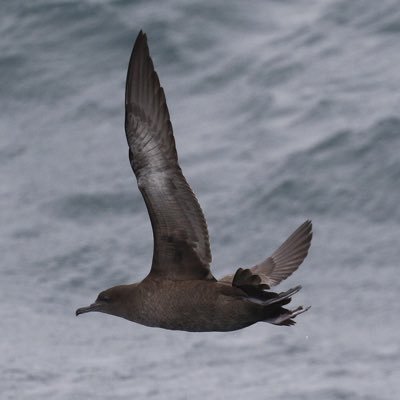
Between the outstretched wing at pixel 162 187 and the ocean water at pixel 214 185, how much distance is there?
4592 millimetres

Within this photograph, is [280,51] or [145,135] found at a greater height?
[280,51]

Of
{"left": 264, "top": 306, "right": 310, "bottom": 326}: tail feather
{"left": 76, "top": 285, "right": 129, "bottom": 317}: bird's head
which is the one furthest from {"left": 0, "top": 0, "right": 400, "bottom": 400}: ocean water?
{"left": 264, "top": 306, "right": 310, "bottom": 326}: tail feather

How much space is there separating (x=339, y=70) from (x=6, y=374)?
564cm

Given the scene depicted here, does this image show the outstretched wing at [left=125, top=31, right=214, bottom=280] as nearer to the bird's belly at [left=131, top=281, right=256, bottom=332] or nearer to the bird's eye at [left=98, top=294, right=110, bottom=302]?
the bird's belly at [left=131, top=281, right=256, bottom=332]

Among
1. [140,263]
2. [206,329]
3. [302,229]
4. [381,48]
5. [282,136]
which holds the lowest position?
[206,329]

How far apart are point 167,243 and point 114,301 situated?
0.63m

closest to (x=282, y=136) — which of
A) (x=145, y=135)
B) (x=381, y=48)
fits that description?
(x=381, y=48)

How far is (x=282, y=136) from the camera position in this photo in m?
16.3

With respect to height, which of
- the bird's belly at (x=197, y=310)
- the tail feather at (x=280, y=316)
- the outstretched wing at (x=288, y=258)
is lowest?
the tail feather at (x=280, y=316)

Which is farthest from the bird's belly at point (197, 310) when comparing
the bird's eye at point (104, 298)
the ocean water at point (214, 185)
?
the ocean water at point (214, 185)

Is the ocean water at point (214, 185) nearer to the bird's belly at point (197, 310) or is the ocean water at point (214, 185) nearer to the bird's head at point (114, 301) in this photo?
the bird's head at point (114, 301)

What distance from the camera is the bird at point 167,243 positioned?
10.0 metres

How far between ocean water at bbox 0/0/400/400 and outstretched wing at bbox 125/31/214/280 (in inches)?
181

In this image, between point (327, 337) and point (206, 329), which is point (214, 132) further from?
point (206, 329)
